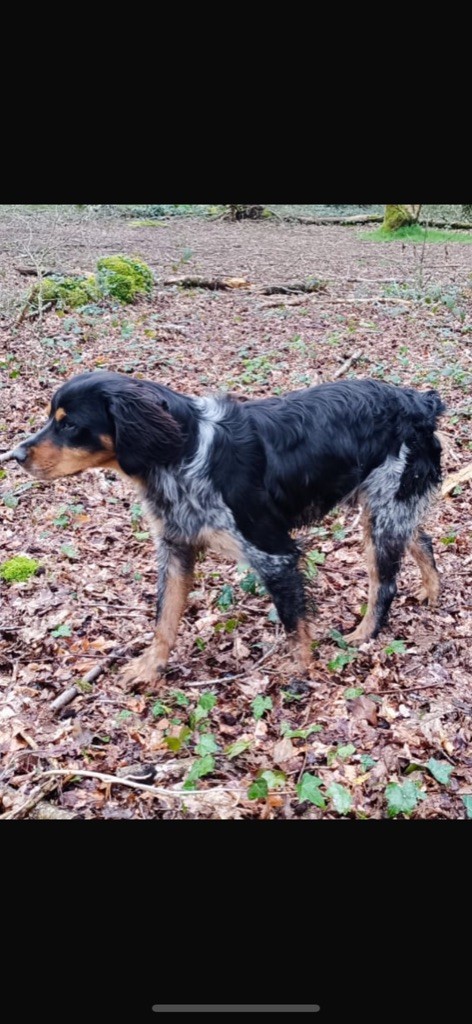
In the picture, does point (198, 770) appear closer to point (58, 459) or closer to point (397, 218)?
point (58, 459)

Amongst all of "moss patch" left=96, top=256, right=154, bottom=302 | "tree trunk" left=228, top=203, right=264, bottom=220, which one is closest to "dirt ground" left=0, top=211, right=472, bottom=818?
"moss patch" left=96, top=256, right=154, bottom=302

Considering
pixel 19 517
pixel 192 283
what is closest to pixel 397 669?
pixel 19 517

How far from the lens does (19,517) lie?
569 centimetres

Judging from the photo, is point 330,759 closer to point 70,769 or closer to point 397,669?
point 397,669

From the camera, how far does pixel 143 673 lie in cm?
404

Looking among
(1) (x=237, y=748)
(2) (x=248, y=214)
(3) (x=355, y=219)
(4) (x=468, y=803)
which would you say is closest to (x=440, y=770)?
(4) (x=468, y=803)

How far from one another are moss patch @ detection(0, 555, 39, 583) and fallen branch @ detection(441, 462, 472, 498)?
3.27m

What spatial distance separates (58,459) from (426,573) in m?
2.44

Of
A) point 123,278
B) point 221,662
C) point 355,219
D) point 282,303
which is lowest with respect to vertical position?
point 221,662

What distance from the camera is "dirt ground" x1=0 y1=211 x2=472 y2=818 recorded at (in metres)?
3.17

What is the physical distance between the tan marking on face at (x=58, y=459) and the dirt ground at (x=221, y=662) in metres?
1.10

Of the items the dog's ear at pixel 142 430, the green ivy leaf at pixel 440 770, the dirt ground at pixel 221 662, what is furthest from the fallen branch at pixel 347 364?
the green ivy leaf at pixel 440 770

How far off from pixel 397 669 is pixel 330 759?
922 mm
